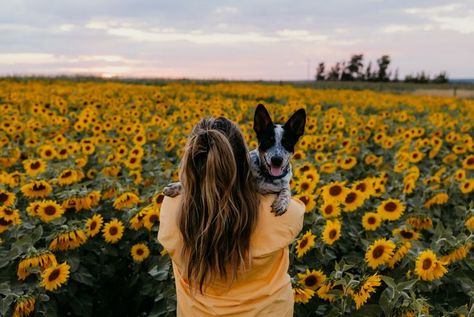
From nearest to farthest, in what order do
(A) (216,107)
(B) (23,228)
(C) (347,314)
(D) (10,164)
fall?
1. (C) (347,314)
2. (B) (23,228)
3. (D) (10,164)
4. (A) (216,107)

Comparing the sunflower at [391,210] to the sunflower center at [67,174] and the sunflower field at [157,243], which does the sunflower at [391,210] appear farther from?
the sunflower center at [67,174]

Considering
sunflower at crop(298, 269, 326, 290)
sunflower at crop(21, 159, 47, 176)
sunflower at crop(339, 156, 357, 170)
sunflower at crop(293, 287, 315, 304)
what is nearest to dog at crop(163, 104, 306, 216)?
sunflower at crop(293, 287, 315, 304)

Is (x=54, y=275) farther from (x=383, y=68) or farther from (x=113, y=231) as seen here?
(x=383, y=68)

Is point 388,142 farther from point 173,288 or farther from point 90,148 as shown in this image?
point 173,288

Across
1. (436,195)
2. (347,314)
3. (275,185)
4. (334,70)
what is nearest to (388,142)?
(436,195)

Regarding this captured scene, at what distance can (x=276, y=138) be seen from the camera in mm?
2268

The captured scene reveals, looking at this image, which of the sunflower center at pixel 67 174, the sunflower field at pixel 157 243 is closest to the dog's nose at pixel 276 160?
the sunflower field at pixel 157 243

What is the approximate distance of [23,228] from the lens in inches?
139

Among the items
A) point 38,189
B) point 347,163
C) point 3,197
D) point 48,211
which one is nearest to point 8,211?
point 48,211

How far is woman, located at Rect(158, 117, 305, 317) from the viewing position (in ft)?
7.05

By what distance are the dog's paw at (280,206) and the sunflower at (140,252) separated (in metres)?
1.75

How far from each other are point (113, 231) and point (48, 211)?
512 millimetres

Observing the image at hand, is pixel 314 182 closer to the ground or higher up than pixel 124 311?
higher up

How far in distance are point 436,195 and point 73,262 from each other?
132 inches
